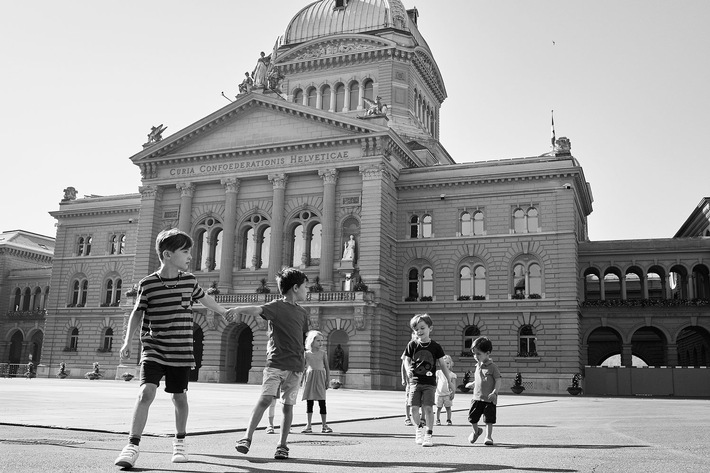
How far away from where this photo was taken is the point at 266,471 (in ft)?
24.7

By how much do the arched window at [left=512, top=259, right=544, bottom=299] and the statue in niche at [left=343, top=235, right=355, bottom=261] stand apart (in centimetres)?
1102

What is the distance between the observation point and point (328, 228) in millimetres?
51094

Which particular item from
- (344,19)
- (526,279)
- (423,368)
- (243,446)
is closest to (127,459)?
(243,446)

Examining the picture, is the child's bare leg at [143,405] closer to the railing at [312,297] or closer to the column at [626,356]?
the railing at [312,297]

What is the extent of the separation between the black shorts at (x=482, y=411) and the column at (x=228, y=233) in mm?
42190

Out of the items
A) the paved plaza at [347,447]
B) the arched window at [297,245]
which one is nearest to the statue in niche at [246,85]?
the arched window at [297,245]

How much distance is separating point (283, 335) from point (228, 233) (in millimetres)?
45275

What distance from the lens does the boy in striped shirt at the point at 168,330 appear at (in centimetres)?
812

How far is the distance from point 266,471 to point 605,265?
50.6 metres

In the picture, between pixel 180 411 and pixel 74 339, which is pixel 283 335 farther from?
pixel 74 339

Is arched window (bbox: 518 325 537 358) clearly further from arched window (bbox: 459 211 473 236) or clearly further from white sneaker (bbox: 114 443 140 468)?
white sneaker (bbox: 114 443 140 468)

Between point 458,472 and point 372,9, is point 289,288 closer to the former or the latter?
point 458,472

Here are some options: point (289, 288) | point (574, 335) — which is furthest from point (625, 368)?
point (289, 288)

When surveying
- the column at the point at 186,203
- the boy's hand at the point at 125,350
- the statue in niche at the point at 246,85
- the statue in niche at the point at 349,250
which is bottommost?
the boy's hand at the point at 125,350
